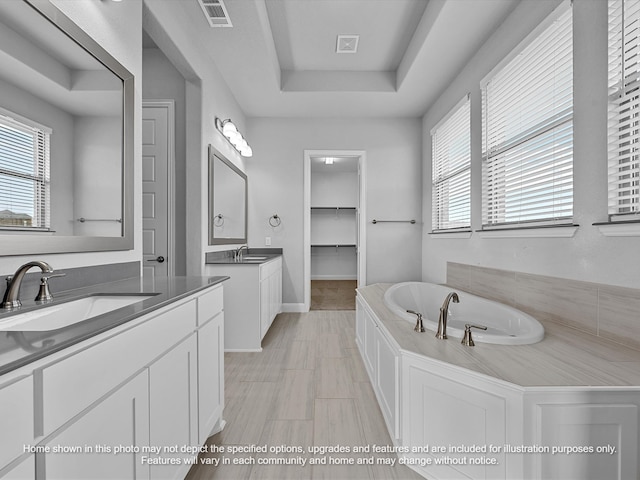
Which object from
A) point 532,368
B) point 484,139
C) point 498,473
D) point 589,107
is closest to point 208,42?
point 484,139

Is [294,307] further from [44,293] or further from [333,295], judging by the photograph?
[44,293]

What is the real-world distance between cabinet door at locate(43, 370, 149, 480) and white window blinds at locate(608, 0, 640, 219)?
6.97 feet

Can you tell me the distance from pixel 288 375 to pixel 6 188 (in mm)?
2063

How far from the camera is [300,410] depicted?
1.98 metres

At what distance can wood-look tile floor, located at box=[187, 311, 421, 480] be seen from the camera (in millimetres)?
1506

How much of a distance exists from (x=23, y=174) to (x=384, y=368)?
6.26 ft

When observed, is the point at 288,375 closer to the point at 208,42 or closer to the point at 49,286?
the point at 49,286

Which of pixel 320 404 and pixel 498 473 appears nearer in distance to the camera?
pixel 498 473

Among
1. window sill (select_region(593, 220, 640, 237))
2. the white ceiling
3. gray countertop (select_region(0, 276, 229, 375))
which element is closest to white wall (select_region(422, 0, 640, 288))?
window sill (select_region(593, 220, 640, 237))

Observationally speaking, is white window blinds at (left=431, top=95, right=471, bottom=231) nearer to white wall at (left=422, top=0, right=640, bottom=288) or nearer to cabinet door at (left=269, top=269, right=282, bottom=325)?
white wall at (left=422, top=0, right=640, bottom=288)

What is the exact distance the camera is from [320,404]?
2045 millimetres

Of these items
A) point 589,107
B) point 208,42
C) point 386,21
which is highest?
point 386,21

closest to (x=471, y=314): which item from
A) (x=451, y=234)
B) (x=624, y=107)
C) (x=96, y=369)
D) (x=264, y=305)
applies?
(x=451, y=234)

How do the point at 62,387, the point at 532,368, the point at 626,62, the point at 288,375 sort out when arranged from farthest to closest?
the point at 288,375
the point at 626,62
the point at 532,368
the point at 62,387
